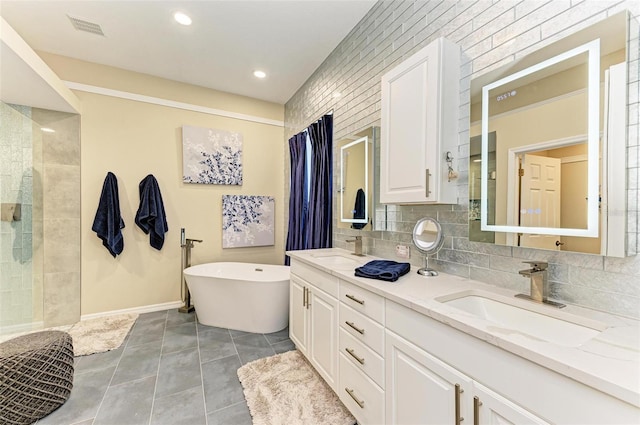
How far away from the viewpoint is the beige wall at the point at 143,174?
9.96 ft

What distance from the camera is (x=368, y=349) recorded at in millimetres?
1402

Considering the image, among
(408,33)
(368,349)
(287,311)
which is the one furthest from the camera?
(287,311)

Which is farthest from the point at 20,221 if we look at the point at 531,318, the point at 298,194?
the point at 531,318

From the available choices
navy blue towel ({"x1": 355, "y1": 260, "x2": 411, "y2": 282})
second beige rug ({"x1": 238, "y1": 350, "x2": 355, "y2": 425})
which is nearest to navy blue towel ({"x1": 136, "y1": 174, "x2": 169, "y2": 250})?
second beige rug ({"x1": 238, "y1": 350, "x2": 355, "y2": 425})

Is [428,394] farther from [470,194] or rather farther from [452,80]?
[452,80]

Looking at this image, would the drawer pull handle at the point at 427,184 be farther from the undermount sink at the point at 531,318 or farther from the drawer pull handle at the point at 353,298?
the drawer pull handle at the point at 353,298

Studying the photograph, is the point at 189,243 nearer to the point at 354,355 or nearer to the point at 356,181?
the point at 356,181

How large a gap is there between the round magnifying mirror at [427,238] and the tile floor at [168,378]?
4.72 feet

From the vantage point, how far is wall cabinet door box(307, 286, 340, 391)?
5.66ft

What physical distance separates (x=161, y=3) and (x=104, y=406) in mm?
3037

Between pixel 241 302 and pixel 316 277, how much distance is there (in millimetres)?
1243

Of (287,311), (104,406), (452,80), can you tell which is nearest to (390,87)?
(452,80)

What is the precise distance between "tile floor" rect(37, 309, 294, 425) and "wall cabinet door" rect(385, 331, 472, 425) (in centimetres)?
97

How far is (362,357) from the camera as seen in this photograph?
1449 millimetres
